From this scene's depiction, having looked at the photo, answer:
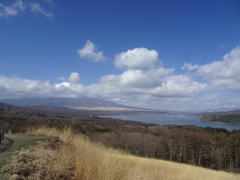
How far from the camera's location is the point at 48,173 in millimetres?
3771

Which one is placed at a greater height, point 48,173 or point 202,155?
point 48,173

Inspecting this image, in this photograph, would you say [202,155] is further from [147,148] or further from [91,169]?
[91,169]

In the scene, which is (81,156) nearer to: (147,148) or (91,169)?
(91,169)

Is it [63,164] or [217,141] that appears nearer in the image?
[63,164]

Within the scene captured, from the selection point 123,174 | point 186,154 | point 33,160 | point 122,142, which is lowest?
point 186,154

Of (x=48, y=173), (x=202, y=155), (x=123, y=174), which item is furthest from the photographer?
(x=202, y=155)

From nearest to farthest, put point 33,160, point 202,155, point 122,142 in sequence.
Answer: point 33,160, point 122,142, point 202,155

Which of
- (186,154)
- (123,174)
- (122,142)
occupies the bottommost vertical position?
(186,154)

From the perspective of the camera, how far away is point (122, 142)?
42.4 meters

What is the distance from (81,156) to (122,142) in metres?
39.2

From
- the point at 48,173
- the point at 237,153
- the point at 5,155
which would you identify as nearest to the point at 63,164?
the point at 48,173

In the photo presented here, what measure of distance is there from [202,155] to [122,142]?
23.4m

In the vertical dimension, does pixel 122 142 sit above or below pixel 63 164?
below

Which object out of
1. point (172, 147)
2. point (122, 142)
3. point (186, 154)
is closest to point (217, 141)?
point (186, 154)
